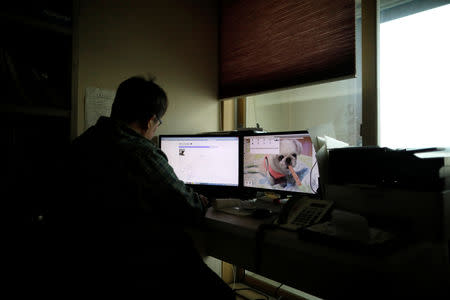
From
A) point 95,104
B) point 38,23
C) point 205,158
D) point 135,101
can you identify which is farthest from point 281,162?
point 38,23

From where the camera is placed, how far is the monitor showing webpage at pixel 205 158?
1823mm

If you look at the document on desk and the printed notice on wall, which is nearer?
the document on desk

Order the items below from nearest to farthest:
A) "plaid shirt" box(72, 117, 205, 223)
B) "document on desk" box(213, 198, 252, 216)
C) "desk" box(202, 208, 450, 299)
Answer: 1. "desk" box(202, 208, 450, 299)
2. "plaid shirt" box(72, 117, 205, 223)
3. "document on desk" box(213, 198, 252, 216)

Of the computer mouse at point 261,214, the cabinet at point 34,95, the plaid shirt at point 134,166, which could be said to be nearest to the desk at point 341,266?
the computer mouse at point 261,214

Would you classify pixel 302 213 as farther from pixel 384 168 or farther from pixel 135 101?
pixel 135 101

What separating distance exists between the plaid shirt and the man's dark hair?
0.47 ft

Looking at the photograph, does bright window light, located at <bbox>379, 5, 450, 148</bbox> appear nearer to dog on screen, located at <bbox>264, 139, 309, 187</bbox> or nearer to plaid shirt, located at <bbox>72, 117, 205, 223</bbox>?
dog on screen, located at <bbox>264, 139, 309, 187</bbox>

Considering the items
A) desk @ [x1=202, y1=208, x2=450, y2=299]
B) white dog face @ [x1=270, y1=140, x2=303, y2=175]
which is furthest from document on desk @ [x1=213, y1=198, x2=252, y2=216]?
white dog face @ [x1=270, y1=140, x2=303, y2=175]

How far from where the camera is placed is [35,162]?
129cm

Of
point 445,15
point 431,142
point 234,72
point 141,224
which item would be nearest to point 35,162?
point 141,224

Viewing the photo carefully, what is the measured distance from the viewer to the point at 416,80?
1675mm

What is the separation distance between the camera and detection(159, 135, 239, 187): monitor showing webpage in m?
1.82

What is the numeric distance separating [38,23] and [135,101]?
49 centimetres

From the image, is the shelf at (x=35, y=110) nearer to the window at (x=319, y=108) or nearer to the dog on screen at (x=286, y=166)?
the dog on screen at (x=286, y=166)
